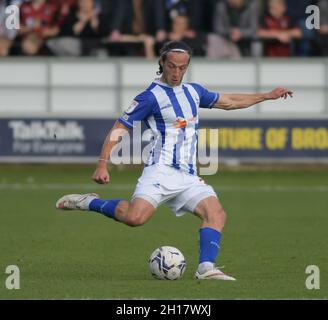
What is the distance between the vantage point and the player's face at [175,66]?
10734 millimetres

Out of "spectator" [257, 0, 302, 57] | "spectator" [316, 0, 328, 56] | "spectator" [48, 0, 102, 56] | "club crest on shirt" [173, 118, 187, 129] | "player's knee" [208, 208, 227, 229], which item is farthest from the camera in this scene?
"spectator" [316, 0, 328, 56]

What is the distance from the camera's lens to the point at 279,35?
2597 cm

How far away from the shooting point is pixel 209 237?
424 inches

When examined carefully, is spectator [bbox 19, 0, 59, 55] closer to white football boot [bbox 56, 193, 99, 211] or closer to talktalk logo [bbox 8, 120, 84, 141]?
talktalk logo [bbox 8, 120, 84, 141]

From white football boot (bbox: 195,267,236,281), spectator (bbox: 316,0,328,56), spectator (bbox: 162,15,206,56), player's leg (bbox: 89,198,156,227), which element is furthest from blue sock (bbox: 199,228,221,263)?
spectator (bbox: 316,0,328,56)

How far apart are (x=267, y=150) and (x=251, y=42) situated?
2438 mm

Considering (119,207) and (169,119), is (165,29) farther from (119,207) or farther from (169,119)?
(119,207)

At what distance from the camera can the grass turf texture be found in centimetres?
1007

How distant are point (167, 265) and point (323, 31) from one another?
53.1 feet

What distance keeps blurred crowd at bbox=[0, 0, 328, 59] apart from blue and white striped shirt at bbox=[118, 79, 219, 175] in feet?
47.1

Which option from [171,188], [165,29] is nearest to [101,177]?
[171,188]

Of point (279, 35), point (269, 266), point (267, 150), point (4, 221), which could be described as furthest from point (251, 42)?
point (269, 266)

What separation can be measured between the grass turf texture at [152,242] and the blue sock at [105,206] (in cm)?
57

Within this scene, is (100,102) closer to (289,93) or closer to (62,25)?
(62,25)
